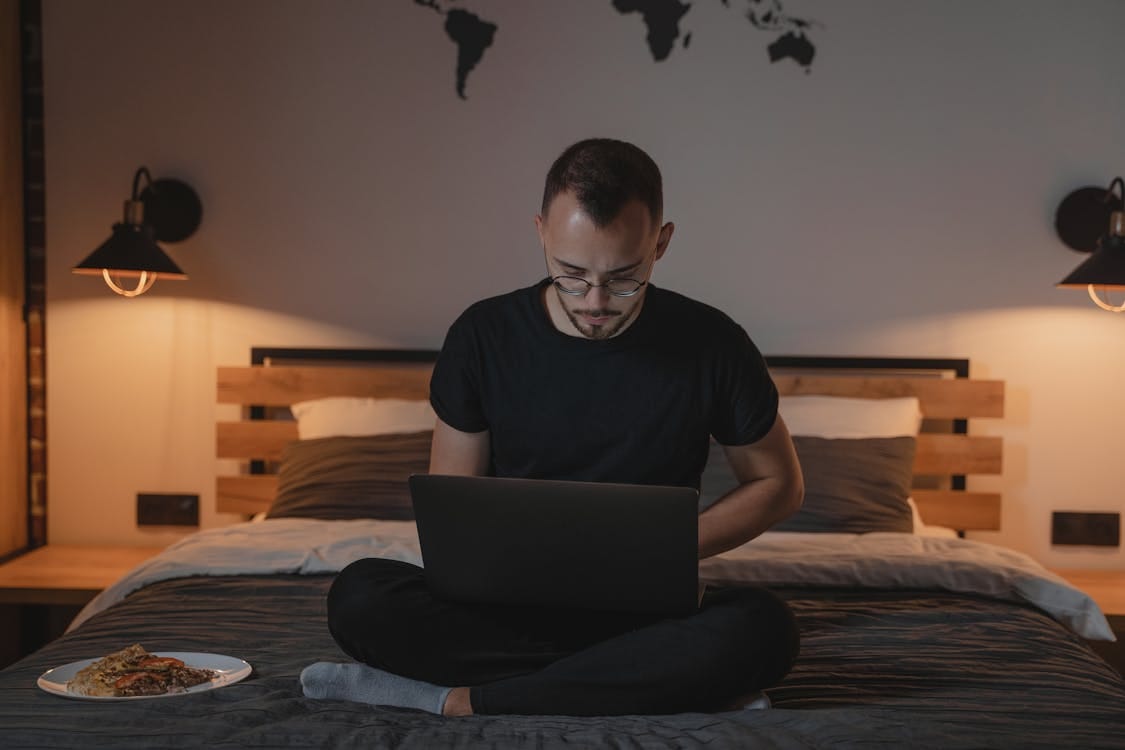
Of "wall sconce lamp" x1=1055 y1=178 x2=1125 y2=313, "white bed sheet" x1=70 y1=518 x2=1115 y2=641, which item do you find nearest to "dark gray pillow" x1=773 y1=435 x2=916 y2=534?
"white bed sheet" x1=70 y1=518 x2=1115 y2=641

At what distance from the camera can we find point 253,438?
10.6 feet

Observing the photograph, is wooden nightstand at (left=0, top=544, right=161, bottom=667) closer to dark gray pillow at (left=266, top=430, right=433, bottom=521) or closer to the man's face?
dark gray pillow at (left=266, top=430, right=433, bottom=521)

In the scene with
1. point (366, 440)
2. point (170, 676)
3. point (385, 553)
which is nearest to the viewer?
point (170, 676)

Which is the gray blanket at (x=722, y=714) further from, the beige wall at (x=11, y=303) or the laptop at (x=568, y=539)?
the beige wall at (x=11, y=303)

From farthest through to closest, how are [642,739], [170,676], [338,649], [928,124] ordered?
[928,124]
[338,649]
[170,676]
[642,739]

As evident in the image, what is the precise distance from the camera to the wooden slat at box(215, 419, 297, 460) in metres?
3.23

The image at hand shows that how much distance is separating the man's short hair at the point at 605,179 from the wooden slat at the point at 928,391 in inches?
62.1

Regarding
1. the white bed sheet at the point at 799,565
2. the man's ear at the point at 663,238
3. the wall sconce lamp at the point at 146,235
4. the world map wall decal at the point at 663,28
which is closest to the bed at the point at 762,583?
the white bed sheet at the point at 799,565

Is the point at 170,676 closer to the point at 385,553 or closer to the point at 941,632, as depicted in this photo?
the point at 385,553

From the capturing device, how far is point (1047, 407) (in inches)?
128

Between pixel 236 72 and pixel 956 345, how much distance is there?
214cm

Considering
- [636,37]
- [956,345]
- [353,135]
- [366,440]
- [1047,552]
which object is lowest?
[1047,552]

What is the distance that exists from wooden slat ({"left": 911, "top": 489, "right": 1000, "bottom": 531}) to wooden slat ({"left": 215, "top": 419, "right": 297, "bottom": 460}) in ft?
5.72

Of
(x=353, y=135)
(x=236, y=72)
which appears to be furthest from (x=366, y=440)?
(x=236, y=72)
